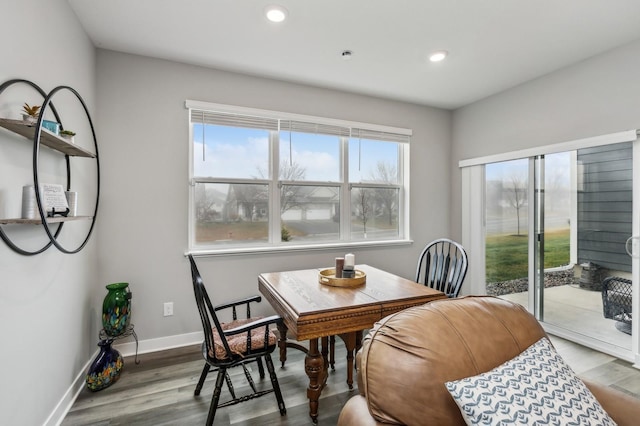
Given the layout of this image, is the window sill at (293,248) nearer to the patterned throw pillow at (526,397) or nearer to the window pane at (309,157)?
the window pane at (309,157)

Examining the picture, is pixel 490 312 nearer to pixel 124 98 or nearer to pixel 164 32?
pixel 164 32

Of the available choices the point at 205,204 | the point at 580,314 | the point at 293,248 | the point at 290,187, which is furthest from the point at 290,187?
the point at 580,314

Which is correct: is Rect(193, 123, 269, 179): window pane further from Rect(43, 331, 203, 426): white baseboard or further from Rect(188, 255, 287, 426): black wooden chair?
Rect(43, 331, 203, 426): white baseboard

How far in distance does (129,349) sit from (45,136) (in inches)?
77.7

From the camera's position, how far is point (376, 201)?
3.80 metres

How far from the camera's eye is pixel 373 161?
149 inches

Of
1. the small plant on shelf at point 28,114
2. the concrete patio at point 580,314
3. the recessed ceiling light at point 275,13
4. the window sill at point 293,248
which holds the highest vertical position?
the recessed ceiling light at point 275,13

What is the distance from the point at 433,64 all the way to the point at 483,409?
2.92 m

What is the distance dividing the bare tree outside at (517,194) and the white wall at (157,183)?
2.59 meters

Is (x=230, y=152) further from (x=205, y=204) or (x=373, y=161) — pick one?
(x=373, y=161)

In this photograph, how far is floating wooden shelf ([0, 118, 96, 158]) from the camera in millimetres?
1306

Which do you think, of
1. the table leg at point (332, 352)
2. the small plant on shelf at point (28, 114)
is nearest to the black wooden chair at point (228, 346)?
the table leg at point (332, 352)

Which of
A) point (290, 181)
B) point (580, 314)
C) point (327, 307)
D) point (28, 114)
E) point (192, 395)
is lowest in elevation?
point (192, 395)

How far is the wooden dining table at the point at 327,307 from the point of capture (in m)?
1.64
